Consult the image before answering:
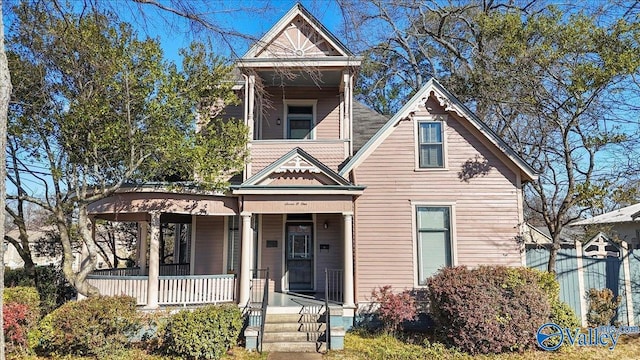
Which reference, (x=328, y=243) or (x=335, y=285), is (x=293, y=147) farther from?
(x=335, y=285)

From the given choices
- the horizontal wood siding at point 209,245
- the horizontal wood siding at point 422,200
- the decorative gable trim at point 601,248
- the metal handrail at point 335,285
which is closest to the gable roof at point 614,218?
the decorative gable trim at point 601,248

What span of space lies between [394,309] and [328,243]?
3372mm

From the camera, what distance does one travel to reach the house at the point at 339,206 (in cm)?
1014

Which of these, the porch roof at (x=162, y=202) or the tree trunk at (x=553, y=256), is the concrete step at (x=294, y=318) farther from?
the tree trunk at (x=553, y=256)

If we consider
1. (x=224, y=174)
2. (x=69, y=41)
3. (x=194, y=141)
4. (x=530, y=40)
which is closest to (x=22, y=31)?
(x=69, y=41)

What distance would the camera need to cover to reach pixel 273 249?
12.2m

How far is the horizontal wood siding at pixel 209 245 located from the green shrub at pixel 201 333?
3741mm

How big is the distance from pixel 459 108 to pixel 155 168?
8171mm

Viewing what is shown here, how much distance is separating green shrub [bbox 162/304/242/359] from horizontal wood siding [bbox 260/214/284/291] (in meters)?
3.62

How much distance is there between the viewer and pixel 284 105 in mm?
13156

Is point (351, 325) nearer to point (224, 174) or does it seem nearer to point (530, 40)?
point (224, 174)

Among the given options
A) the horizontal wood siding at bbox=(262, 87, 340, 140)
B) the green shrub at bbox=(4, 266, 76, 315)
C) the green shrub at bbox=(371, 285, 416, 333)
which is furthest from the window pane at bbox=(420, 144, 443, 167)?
the green shrub at bbox=(4, 266, 76, 315)

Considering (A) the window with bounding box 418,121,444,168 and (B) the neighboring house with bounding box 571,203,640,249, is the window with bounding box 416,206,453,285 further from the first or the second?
(B) the neighboring house with bounding box 571,203,640,249

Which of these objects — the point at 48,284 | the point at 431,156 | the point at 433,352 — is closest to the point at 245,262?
the point at 433,352
